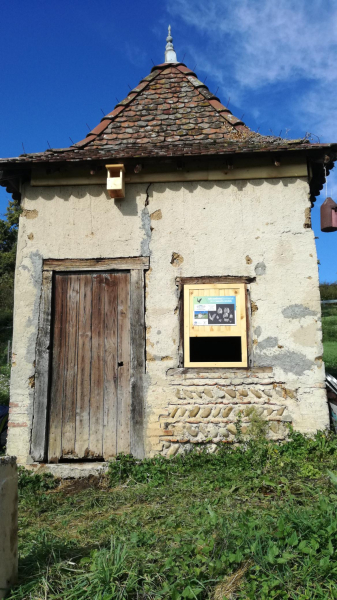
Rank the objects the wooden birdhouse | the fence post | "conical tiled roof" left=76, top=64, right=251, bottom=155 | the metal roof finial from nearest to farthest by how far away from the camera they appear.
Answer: the fence post, the wooden birdhouse, "conical tiled roof" left=76, top=64, right=251, bottom=155, the metal roof finial

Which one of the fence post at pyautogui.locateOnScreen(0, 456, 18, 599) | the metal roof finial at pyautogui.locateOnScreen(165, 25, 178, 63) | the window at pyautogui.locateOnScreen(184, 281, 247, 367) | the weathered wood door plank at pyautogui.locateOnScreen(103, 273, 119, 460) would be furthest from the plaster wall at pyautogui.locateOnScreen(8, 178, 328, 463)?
the metal roof finial at pyautogui.locateOnScreen(165, 25, 178, 63)

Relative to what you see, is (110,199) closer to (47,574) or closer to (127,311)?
(127,311)

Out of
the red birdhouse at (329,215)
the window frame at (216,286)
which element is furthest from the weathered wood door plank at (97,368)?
the red birdhouse at (329,215)

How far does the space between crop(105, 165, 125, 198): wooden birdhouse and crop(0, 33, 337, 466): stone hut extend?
0.07 ft

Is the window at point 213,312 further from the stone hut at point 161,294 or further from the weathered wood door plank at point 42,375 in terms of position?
the weathered wood door plank at point 42,375

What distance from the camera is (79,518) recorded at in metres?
4.53

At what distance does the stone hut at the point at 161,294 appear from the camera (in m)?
5.86

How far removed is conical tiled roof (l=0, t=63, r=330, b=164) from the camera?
6086 mm

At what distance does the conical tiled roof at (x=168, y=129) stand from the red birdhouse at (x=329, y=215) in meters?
Answer: 0.78

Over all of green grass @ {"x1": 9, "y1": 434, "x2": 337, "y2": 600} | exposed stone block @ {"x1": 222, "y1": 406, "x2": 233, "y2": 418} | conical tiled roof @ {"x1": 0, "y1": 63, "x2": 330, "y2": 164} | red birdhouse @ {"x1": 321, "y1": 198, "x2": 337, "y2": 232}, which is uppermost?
conical tiled roof @ {"x1": 0, "y1": 63, "x2": 330, "y2": 164}

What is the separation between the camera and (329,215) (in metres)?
6.16

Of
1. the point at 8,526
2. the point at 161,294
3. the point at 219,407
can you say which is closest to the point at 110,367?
the point at 161,294

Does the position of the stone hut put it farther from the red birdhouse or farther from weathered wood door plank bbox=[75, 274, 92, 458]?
the red birdhouse

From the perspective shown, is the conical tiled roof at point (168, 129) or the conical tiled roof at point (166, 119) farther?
the conical tiled roof at point (166, 119)
